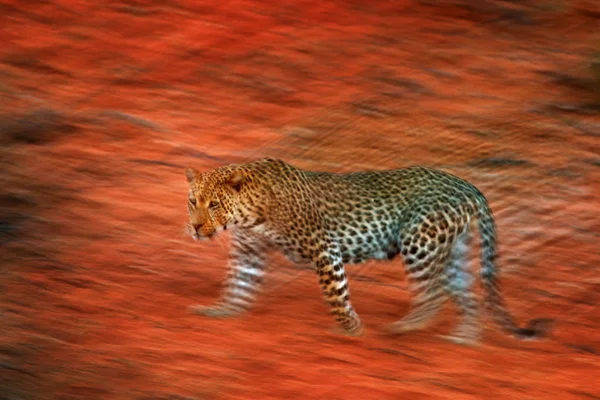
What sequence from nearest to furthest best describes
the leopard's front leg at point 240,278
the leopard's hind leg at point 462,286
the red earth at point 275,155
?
1. the red earth at point 275,155
2. the leopard's hind leg at point 462,286
3. the leopard's front leg at point 240,278

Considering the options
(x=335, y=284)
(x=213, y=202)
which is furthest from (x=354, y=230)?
(x=213, y=202)

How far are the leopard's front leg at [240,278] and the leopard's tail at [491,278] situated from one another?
1.64 meters

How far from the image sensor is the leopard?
855 cm

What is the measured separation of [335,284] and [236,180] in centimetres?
104

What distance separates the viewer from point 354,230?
8.76 metres

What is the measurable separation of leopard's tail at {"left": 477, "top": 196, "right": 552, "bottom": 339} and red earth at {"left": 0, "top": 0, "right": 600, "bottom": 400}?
15 centimetres

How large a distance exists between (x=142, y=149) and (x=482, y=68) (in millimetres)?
4556

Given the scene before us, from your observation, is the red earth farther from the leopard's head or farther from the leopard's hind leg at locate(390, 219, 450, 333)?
the leopard's head

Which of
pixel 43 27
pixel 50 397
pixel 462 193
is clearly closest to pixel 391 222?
pixel 462 193

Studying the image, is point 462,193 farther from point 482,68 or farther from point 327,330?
point 482,68

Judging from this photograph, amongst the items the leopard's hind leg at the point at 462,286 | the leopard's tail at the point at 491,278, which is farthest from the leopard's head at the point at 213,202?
the leopard's tail at the point at 491,278

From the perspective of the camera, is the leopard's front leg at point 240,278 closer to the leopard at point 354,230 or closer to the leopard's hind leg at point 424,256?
the leopard at point 354,230

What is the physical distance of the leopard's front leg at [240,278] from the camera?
9078mm

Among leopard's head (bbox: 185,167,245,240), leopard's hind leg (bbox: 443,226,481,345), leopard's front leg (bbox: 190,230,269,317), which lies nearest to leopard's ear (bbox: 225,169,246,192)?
leopard's head (bbox: 185,167,245,240)
